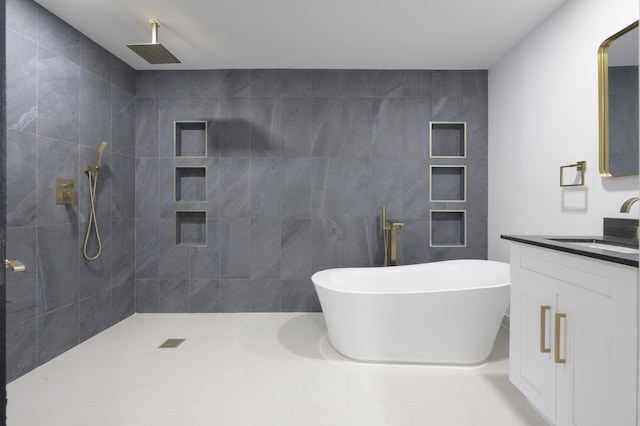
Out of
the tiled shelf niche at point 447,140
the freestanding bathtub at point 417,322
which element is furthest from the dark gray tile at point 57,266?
the tiled shelf niche at point 447,140

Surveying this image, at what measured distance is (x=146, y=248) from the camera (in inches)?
135

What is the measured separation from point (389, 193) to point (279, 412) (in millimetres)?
2288

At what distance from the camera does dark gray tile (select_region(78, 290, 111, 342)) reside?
2.73 meters

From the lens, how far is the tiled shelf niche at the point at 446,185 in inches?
138

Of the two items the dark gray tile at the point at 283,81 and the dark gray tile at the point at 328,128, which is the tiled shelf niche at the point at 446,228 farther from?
the dark gray tile at the point at 283,81

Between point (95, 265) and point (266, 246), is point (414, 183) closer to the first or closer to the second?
point (266, 246)

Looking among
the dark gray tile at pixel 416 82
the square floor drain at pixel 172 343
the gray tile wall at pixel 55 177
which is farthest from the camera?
the dark gray tile at pixel 416 82

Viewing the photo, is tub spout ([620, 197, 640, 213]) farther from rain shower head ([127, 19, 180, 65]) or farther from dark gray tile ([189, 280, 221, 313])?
dark gray tile ([189, 280, 221, 313])

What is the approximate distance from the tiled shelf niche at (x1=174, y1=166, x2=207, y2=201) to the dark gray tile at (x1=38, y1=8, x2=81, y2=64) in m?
1.31

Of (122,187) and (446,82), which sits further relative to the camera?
(446,82)

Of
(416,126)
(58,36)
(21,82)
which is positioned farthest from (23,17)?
(416,126)

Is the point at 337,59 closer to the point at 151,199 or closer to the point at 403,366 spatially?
the point at 151,199

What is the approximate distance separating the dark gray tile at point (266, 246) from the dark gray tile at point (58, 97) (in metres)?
1.74

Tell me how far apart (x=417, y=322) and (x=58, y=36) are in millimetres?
3424
